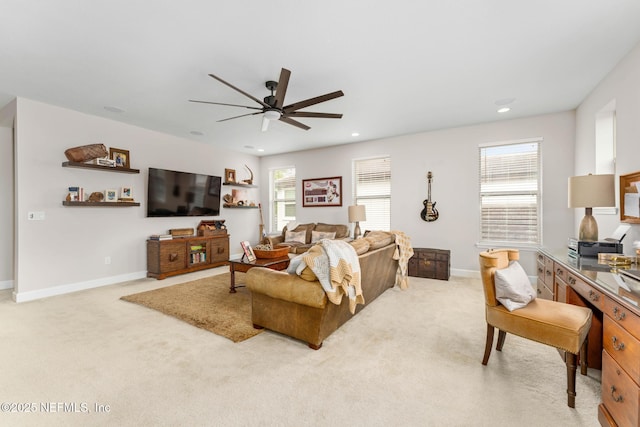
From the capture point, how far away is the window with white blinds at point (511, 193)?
4422 millimetres

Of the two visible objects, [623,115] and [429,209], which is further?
[429,209]

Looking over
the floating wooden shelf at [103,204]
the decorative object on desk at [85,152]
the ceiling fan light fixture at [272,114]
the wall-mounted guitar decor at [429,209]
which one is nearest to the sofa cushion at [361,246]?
the ceiling fan light fixture at [272,114]

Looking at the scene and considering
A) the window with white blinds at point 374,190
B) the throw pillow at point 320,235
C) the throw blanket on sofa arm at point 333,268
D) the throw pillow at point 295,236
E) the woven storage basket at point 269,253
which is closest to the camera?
the throw blanket on sofa arm at point 333,268

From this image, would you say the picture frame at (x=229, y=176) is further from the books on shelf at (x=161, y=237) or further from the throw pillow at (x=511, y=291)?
the throw pillow at (x=511, y=291)

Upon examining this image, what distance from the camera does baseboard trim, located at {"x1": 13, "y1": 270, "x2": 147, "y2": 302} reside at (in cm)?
365

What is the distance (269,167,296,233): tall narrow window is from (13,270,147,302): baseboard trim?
324cm

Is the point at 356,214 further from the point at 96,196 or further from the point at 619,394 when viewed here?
the point at 96,196

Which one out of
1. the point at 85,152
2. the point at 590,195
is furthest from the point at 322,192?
the point at 590,195

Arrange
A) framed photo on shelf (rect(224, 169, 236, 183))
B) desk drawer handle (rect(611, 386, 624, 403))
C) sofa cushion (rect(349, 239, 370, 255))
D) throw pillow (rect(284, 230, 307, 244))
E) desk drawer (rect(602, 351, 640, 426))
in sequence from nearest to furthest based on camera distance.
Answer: desk drawer (rect(602, 351, 640, 426)) < desk drawer handle (rect(611, 386, 624, 403)) < sofa cushion (rect(349, 239, 370, 255)) < throw pillow (rect(284, 230, 307, 244)) < framed photo on shelf (rect(224, 169, 236, 183))

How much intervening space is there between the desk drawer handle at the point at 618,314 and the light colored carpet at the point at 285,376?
2.08 ft

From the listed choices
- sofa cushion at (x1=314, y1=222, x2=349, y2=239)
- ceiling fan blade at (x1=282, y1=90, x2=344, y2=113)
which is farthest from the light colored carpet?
sofa cushion at (x1=314, y1=222, x2=349, y2=239)

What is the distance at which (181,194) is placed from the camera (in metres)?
5.39

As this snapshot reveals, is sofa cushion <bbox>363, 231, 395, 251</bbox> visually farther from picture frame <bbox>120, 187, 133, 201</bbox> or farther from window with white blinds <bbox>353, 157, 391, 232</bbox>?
picture frame <bbox>120, 187, 133, 201</bbox>

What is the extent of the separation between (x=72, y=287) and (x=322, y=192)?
4693 mm
